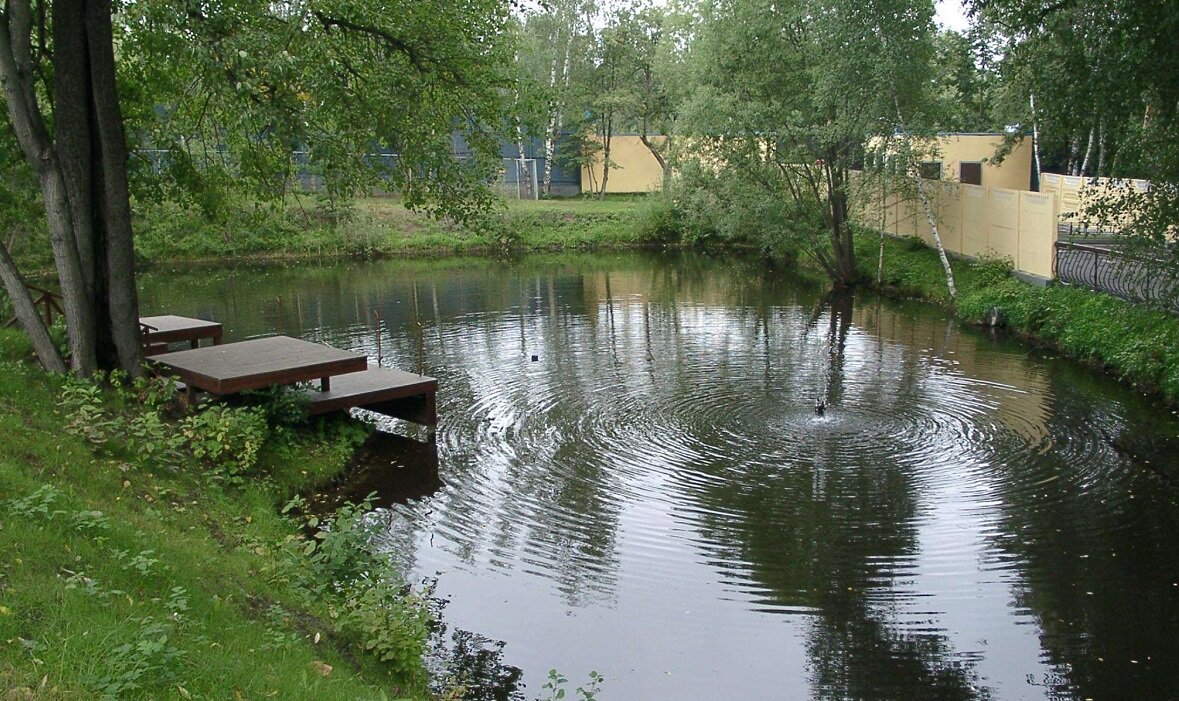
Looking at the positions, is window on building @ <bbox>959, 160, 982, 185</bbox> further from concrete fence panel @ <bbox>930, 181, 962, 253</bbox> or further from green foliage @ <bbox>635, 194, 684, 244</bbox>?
green foliage @ <bbox>635, 194, 684, 244</bbox>

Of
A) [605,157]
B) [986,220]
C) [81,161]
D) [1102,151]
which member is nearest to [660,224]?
[605,157]

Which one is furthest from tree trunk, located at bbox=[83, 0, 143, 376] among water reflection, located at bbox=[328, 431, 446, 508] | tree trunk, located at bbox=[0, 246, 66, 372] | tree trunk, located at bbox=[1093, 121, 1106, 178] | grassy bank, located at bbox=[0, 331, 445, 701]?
tree trunk, located at bbox=[1093, 121, 1106, 178]

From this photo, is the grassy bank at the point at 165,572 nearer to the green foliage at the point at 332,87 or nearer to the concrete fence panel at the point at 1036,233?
the green foliage at the point at 332,87

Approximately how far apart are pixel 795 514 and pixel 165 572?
682cm

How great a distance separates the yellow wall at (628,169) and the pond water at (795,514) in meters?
29.9

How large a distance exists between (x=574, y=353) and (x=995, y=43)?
19.7m

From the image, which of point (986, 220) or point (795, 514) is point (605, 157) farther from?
point (795, 514)

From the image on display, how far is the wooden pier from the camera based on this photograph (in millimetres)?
12461

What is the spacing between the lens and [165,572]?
22.1 feet

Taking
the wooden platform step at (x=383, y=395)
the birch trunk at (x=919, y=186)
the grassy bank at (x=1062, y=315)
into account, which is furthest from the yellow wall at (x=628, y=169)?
the wooden platform step at (x=383, y=395)

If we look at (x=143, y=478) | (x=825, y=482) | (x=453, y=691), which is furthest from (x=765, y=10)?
(x=453, y=691)

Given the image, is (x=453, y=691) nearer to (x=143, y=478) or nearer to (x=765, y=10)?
(x=143, y=478)

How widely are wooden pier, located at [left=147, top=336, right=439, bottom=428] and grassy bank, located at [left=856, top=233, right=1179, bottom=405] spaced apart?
11049mm

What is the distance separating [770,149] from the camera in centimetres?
2802
